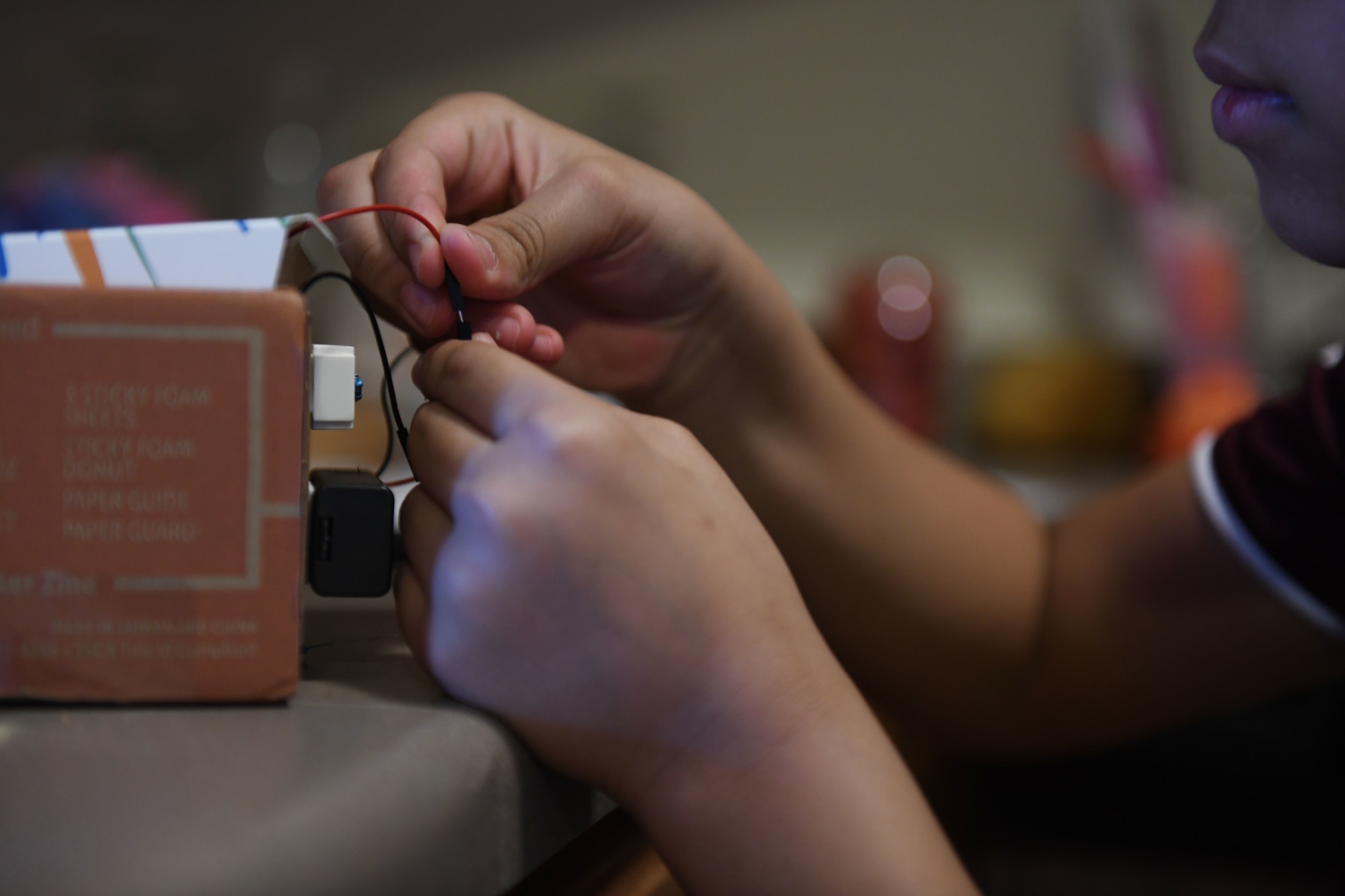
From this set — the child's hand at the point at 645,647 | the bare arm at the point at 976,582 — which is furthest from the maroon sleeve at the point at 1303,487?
the child's hand at the point at 645,647

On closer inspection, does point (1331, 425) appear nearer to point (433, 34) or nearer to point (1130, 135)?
point (1130, 135)

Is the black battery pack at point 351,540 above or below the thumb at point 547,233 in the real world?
below

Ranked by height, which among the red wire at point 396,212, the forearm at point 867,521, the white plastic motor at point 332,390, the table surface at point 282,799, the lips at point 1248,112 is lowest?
the forearm at point 867,521

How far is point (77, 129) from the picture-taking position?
1.68 m

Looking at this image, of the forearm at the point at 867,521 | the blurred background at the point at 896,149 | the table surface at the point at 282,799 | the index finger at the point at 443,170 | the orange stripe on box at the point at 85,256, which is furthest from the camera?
the blurred background at the point at 896,149

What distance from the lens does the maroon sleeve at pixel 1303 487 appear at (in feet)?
2.11

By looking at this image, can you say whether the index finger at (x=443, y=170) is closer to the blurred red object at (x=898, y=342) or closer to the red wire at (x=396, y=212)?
the red wire at (x=396, y=212)

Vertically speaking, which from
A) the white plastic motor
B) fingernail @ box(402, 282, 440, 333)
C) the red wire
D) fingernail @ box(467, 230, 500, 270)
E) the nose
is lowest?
the white plastic motor

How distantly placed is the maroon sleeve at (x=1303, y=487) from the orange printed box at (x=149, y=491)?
2.03 feet

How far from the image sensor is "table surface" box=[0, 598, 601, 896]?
213 millimetres

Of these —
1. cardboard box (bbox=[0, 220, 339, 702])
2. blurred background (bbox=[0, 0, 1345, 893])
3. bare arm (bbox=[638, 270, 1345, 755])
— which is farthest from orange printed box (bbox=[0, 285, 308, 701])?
blurred background (bbox=[0, 0, 1345, 893])

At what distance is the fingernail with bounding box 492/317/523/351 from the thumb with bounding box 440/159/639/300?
0.04 feet

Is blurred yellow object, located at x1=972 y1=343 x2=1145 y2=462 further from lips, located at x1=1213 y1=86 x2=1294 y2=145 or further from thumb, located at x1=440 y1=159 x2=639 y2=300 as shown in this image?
thumb, located at x1=440 y1=159 x2=639 y2=300

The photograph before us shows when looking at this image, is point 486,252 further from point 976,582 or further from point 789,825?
point 976,582
